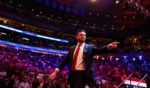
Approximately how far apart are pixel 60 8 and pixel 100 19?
427 centimetres

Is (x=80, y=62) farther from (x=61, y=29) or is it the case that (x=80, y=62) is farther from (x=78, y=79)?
(x=61, y=29)

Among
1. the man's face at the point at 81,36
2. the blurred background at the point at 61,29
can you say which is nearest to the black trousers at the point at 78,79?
the man's face at the point at 81,36

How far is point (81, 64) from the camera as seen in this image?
2.64 m

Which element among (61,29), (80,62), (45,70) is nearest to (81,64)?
(80,62)

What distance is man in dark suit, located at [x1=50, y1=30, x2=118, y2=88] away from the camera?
8.47ft

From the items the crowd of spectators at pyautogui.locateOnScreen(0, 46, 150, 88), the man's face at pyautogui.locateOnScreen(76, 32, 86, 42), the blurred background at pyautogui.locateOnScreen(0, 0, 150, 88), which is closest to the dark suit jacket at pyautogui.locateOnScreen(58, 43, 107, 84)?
the man's face at pyautogui.locateOnScreen(76, 32, 86, 42)

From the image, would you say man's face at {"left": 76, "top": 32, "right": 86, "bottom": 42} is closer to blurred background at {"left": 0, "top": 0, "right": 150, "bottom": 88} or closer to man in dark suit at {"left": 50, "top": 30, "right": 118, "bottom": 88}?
man in dark suit at {"left": 50, "top": 30, "right": 118, "bottom": 88}

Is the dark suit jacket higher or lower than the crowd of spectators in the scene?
higher

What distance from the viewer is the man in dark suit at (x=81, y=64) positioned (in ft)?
8.47

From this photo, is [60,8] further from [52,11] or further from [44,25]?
[44,25]

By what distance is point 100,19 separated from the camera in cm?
2194

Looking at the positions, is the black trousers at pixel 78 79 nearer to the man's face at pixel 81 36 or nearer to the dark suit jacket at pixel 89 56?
the dark suit jacket at pixel 89 56

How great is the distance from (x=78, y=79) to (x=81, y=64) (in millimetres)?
184

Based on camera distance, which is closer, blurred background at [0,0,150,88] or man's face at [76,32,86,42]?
man's face at [76,32,86,42]
